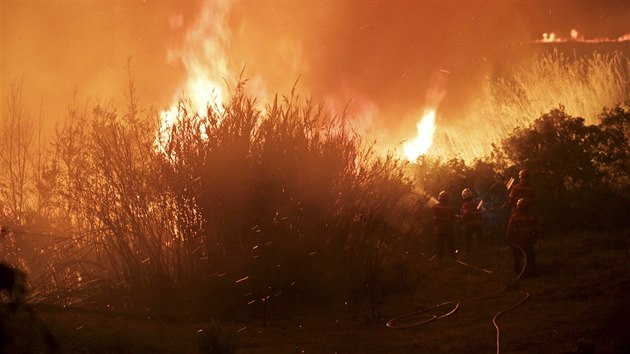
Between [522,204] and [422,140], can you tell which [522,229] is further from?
[422,140]

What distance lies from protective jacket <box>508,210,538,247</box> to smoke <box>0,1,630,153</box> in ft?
48.5

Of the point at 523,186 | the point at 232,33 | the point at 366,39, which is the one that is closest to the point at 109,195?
the point at 523,186

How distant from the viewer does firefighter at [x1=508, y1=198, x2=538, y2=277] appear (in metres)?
15.3

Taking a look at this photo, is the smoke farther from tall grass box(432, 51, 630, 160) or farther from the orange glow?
tall grass box(432, 51, 630, 160)

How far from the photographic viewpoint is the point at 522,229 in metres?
15.3

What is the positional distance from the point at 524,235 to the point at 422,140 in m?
19.8

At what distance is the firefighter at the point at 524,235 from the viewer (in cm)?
1533

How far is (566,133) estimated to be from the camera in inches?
845

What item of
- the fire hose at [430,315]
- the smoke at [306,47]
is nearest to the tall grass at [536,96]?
the smoke at [306,47]

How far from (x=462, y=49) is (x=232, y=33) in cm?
1481

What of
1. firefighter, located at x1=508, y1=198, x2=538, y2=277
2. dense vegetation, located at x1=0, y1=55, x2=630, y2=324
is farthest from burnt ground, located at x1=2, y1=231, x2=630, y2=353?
dense vegetation, located at x1=0, y1=55, x2=630, y2=324

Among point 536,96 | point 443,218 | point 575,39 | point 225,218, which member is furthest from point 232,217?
point 575,39

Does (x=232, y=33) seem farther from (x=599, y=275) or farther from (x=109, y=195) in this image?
(x=599, y=275)

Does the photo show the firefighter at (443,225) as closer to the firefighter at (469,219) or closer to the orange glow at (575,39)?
the firefighter at (469,219)
